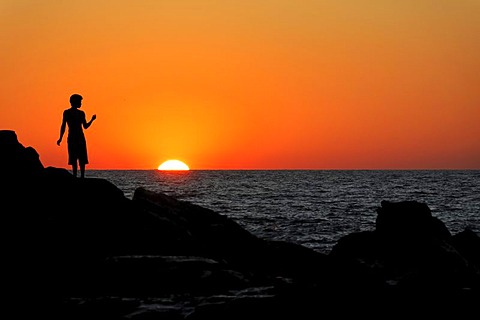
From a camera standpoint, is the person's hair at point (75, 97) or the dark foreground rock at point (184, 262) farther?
the person's hair at point (75, 97)

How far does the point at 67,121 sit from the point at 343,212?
141ft


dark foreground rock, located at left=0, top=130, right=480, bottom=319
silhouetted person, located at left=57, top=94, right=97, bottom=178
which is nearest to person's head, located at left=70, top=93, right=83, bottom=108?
silhouetted person, located at left=57, top=94, right=97, bottom=178

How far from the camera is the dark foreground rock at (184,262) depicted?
24.4ft

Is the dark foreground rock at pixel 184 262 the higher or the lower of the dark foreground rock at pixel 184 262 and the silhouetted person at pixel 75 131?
the lower

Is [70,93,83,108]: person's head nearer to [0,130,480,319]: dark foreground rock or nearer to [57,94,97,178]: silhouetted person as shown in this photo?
[57,94,97,178]: silhouetted person

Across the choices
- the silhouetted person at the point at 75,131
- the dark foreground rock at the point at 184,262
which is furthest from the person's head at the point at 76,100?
the dark foreground rock at the point at 184,262

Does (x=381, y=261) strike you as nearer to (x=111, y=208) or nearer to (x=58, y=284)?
(x=111, y=208)

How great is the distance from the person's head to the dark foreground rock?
1829mm

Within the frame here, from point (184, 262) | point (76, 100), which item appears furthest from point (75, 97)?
point (184, 262)

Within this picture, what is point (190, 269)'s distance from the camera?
9961mm

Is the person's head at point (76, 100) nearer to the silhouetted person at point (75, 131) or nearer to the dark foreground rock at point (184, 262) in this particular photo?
the silhouetted person at point (75, 131)

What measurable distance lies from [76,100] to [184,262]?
7.60 m

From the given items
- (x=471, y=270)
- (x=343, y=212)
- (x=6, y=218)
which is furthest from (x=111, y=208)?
(x=343, y=212)

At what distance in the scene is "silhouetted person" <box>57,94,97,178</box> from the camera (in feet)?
53.1
